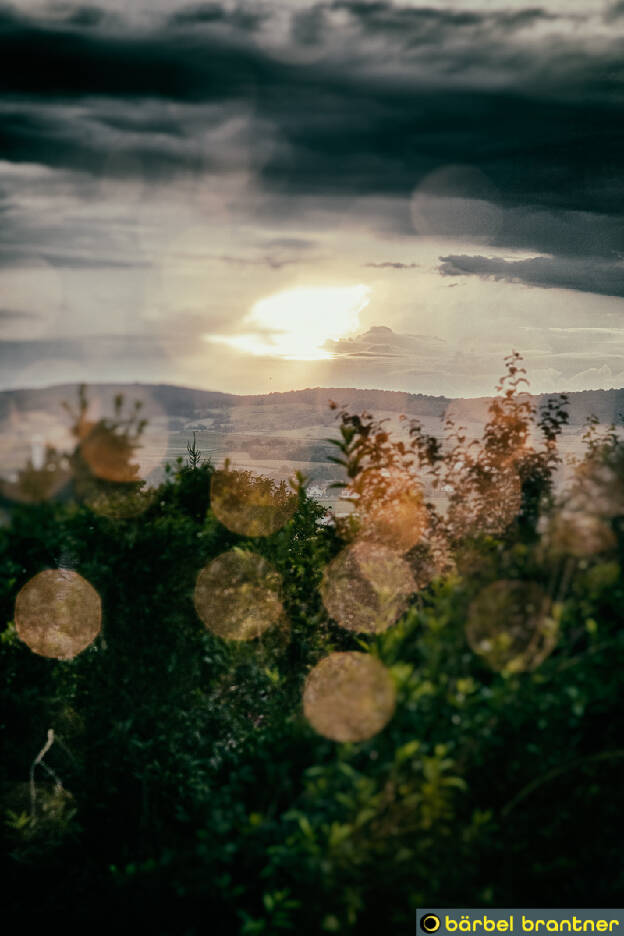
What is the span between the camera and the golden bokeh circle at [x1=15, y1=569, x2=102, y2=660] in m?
7.04

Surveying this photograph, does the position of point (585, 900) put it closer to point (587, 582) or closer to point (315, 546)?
point (587, 582)

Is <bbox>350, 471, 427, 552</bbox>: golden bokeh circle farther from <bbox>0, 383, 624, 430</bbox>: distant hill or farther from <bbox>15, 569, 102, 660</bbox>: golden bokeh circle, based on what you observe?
<bbox>15, 569, 102, 660</bbox>: golden bokeh circle

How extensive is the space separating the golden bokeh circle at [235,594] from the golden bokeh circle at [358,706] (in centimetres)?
209

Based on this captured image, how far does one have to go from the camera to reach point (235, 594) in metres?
6.90

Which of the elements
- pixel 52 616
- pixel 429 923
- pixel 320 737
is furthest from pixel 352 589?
pixel 429 923

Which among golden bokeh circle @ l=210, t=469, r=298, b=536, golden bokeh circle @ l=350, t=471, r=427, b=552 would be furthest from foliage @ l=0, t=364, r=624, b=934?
golden bokeh circle @ l=210, t=469, r=298, b=536

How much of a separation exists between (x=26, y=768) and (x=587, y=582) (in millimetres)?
6492

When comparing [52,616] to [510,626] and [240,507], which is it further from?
→ [510,626]

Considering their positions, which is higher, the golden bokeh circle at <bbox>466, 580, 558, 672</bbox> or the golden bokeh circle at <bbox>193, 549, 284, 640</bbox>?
the golden bokeh circle at <bbox>466, 580, 558, 672</bbox>

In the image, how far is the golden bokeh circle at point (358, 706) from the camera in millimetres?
4254

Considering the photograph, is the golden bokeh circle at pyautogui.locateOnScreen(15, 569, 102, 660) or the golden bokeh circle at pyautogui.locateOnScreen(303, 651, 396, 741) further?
the golden bokeh circle at pyautogui.locateOnScreen(15, 569, 102, 660)

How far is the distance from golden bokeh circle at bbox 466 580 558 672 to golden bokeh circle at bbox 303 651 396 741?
678 mm

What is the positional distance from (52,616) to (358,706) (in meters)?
4.34

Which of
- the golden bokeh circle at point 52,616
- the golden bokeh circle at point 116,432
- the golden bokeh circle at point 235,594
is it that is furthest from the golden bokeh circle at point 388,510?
the golden bokeh circle at point 52,616
